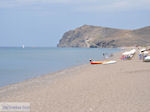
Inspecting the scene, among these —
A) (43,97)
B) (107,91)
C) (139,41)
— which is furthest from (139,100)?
(139,41)

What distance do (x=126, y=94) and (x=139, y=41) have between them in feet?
584

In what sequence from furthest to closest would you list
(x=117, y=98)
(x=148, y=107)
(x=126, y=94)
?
(x=126, y=94) → (x=117, y=98) → (x=148, y=107)

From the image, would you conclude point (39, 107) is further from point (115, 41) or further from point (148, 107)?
point (115, 41)

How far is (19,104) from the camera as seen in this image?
8477 mm

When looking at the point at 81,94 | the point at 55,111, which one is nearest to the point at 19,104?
the point at 55,111

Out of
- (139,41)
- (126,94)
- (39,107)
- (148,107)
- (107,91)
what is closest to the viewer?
(148,107)

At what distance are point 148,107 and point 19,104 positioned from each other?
13.0 feet

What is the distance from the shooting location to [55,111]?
24.5 feet

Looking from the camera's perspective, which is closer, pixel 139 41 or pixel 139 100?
pixel 139 100

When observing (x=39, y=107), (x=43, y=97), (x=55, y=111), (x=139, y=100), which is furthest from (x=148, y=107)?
(x=43, y=97)

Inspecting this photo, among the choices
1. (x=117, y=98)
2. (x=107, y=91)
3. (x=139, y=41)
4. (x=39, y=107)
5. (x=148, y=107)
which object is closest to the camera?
(x=148, y=107)

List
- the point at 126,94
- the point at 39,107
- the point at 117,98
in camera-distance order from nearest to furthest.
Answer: the point at 39,107, the point at 117,98, the point at 126,94

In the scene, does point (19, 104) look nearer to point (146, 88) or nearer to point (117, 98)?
point (117, 98)

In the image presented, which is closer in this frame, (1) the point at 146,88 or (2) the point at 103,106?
(2) the point at 103,106
